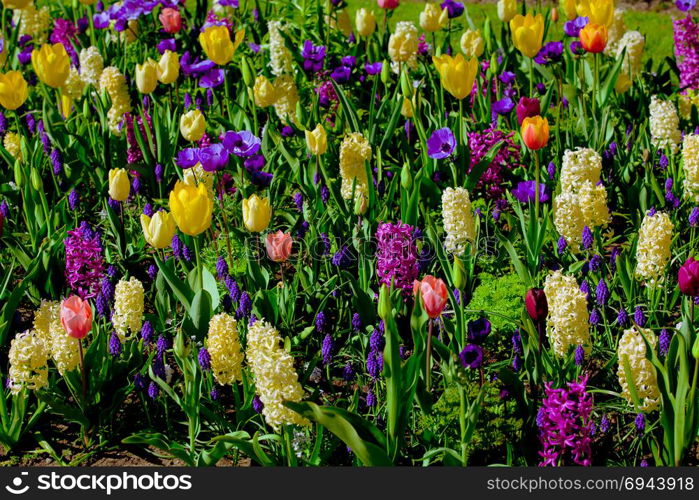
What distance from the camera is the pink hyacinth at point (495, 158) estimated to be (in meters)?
4.35

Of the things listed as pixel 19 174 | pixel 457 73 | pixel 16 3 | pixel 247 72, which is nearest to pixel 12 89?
pixel 19 174

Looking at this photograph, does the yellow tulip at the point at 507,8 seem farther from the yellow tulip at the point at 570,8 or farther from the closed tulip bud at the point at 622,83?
the closed tulip bud at the point at 622,83

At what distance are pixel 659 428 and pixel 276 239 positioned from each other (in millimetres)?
1343

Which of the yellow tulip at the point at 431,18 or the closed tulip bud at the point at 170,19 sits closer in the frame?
the yellow tulip at the point at 431,18

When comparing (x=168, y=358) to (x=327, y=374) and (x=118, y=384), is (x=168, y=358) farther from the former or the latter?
(x=327, y=374)

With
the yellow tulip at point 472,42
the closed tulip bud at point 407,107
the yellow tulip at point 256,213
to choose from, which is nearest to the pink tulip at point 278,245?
the yellow tulip at point 256,213

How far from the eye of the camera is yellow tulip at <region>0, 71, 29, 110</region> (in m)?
4.17

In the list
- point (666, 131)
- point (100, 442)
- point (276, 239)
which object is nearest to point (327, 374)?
point (276, 239)

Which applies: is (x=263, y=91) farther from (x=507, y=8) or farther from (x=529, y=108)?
(x=507, y=8)

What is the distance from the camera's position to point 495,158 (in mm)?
4367

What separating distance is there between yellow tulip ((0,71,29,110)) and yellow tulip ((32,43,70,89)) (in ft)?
0.55

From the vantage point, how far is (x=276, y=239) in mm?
3320

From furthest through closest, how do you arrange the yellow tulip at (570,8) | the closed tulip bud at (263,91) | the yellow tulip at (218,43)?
the yellow tulip at (570,8), the yellow tulip at (218,43), the closed tulip bud at (263,91)

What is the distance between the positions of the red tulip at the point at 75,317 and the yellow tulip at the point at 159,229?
16.5 inches
